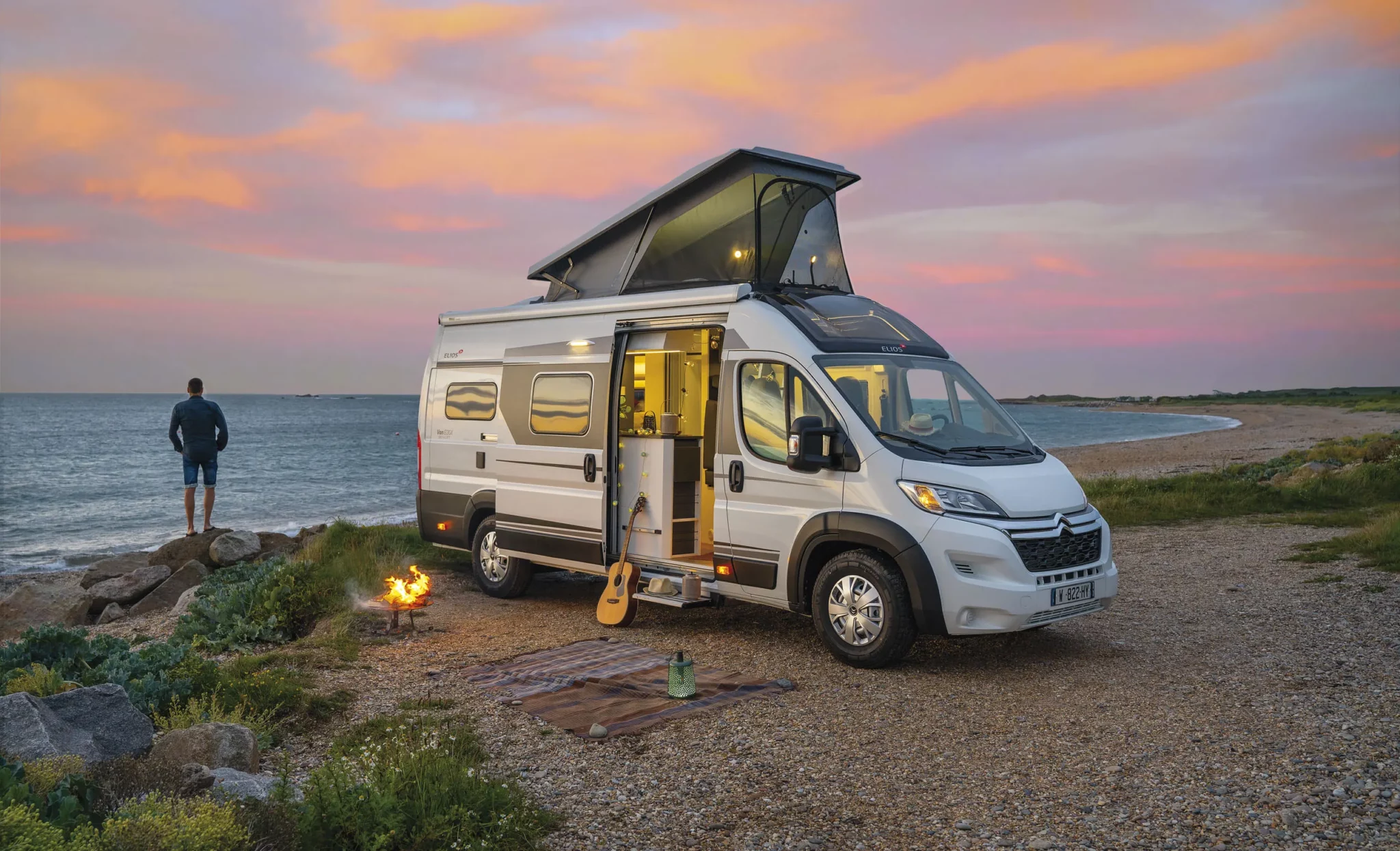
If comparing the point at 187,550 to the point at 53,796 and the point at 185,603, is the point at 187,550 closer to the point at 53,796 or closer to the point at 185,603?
the point at 185,603

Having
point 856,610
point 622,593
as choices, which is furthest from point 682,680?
point 622,593

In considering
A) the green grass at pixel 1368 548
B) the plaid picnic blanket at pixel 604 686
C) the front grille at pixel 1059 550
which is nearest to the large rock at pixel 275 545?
the plaid picnic blanket at pixel 604 686

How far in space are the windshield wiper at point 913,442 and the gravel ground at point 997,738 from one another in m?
1.56

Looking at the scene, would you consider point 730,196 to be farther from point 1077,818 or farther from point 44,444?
point 44,444

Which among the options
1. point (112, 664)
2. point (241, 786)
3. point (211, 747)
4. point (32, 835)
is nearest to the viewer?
point (32, 835)

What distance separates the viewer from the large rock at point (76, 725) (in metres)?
4.20

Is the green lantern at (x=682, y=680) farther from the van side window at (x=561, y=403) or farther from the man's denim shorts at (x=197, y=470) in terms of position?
the man's denim shorts at (x=197, y=470)

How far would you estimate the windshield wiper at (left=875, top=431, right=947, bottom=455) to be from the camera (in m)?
7.01

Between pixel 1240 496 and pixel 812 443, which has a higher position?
pixel 812 443

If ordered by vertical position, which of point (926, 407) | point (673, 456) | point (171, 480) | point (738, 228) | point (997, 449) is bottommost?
point (171, 480)

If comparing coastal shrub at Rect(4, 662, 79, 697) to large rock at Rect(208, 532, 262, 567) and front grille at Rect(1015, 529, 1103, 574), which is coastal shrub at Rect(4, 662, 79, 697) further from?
large rock at Rect(208, 532, 262, 567)

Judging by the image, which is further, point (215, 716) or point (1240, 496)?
point (1240, 496)

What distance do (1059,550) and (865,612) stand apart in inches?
54.9

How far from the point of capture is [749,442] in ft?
25.4
